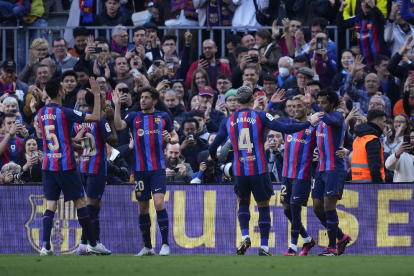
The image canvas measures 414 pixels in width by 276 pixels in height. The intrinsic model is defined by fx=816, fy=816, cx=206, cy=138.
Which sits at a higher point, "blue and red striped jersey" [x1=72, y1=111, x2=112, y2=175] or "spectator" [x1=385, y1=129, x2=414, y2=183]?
"blue and red striped jersey" [x1=72, y1=111, x2=112, y2=175]

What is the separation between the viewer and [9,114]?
51.2ft

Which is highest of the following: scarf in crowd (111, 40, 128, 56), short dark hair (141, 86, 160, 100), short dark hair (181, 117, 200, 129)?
scarf in crowd (111, 40, 128, 56)

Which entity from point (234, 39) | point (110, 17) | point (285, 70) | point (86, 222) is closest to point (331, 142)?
point (86, 222)

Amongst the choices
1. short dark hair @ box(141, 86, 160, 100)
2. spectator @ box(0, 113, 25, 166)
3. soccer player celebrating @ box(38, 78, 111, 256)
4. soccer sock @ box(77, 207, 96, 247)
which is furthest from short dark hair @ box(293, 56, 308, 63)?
soccer sock @ box(77, 207, 96, 247)

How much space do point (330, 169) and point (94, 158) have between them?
140 inches

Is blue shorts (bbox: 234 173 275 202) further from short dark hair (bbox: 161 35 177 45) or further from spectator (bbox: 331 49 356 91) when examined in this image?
short dark hair (bbox: 161 35 177 45)

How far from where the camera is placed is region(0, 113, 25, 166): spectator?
14466 millimetres

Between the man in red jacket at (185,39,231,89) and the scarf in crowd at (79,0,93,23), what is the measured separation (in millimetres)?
3506

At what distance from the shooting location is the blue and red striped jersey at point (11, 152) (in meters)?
15.0

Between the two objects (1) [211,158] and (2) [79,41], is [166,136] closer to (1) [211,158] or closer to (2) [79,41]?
(1) [211,158]

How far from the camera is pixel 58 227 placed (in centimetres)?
1381

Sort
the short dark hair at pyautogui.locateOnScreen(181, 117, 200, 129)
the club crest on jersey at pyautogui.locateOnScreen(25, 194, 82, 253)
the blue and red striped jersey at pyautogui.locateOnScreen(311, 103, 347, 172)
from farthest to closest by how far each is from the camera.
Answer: the short dark hair at pyautogui.locateOnScreen(181, 117, 200, 129)
the club crest on jersey at pyautogui.locateOnScreen(25, 194, 82, 253)
the blue and red striped jersey at pyautogui.locateOnScreen(311, 103, 347, 172)

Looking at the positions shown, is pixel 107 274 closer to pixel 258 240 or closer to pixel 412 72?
pixel 258 240

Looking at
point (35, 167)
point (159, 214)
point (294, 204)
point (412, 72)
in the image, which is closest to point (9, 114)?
point (35, 167)
